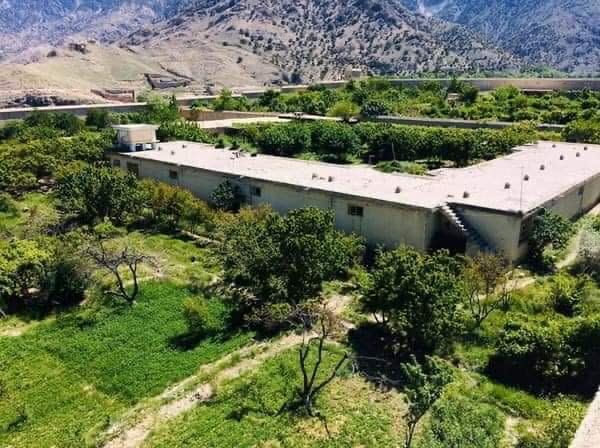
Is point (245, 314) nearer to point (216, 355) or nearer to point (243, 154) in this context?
point (216, 355)

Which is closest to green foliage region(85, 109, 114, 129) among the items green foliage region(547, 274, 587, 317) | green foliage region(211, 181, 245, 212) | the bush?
green foliage region(211, 181, 245, 212)

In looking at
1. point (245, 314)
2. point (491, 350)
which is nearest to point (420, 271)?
point (491, 350)

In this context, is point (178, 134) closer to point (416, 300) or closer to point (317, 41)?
point (416, 300)

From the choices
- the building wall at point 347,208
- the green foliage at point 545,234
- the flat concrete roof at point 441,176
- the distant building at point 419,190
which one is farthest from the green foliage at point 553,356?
the building wall at point 347,208

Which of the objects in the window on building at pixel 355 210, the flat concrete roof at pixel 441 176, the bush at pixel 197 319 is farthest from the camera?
the window on building at pixel 355 210

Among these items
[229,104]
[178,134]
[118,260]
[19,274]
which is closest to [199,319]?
[118,260]

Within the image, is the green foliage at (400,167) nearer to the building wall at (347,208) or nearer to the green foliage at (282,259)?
the building wall at (347,208)
